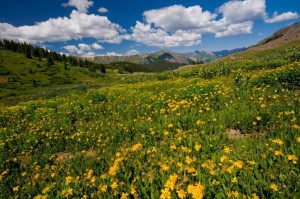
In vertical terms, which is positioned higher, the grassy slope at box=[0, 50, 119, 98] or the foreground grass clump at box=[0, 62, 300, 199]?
the foreground grass clump at box=[0, 62, 300, 199]

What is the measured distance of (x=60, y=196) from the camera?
4.72 meters

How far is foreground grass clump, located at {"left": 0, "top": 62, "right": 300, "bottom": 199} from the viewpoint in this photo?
Answer: 13.2 feet

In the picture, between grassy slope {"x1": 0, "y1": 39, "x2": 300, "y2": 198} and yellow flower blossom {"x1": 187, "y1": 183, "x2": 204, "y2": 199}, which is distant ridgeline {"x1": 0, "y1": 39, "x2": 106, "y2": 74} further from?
yellow flower blossom {"x1": 187, "y1": 183, "x2": 204, "y2": 199}

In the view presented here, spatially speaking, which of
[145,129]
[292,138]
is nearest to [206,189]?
[292,138]

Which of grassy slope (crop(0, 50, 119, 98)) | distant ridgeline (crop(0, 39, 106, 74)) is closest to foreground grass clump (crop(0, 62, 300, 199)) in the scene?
grassy slope (crop(0, 50, 119, 98))

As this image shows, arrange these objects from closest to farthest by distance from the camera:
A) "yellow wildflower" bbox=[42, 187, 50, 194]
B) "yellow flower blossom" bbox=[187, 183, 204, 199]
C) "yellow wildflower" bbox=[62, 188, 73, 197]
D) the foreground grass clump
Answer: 1. "yellow flower blossom" bbox=[187, 183, 204, 199]
2. the foreground grass clump
3. "yellow wildflower" bbox=[62, 188, 73, 197]
4. "yellow wildflower" bbox=[42, 187, 50, 194]

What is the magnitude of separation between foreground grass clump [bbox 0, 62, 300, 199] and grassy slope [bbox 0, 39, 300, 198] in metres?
0.02

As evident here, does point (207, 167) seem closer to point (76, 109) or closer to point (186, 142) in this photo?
point (186, 142)

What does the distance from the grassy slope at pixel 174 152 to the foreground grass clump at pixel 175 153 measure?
0.8 inches

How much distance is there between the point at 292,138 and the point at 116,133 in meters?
5.46

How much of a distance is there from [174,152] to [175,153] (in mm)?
43

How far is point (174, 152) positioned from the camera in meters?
5.56

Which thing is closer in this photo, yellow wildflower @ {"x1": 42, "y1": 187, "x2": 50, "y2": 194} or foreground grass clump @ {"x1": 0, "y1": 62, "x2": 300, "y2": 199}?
foreground grass clump @ {"x1": 0, "y1": 62, "x2": 300, "y2": 199}

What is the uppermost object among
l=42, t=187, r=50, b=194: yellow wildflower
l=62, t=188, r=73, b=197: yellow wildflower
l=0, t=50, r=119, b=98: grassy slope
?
l=62, t=188, r=73, b=197: yellow wildflower
